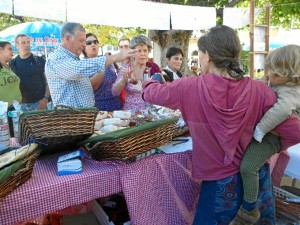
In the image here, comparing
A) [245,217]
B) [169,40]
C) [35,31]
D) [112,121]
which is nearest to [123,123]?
[112,121]

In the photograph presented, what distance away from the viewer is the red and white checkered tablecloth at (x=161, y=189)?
1.62 m

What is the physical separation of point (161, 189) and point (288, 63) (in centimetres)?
A: 98

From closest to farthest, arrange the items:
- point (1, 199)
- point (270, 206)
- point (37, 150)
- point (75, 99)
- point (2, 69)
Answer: point (1, 199)
point (37, 150)
point (270, 206)
point (75, 99)
point (2, 69)

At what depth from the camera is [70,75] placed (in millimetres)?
1999

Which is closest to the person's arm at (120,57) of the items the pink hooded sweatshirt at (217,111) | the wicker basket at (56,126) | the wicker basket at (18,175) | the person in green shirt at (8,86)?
the pink hooded sweatshirt at (217,111)

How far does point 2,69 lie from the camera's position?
4008 mm

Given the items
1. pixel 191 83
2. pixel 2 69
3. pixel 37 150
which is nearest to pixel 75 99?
pixel 37 150

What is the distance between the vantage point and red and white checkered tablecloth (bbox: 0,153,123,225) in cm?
132

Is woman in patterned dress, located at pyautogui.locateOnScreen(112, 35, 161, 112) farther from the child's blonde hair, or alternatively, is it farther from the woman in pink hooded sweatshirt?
the child's blonde hair

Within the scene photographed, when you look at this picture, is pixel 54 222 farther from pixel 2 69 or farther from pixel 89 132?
pixel 2 69

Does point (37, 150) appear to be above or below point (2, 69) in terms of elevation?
below

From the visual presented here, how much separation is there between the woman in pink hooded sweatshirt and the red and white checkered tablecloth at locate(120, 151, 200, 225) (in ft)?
0.65

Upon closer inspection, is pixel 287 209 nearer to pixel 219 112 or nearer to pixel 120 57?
pixel 219 112

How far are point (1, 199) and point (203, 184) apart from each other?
0.96m
